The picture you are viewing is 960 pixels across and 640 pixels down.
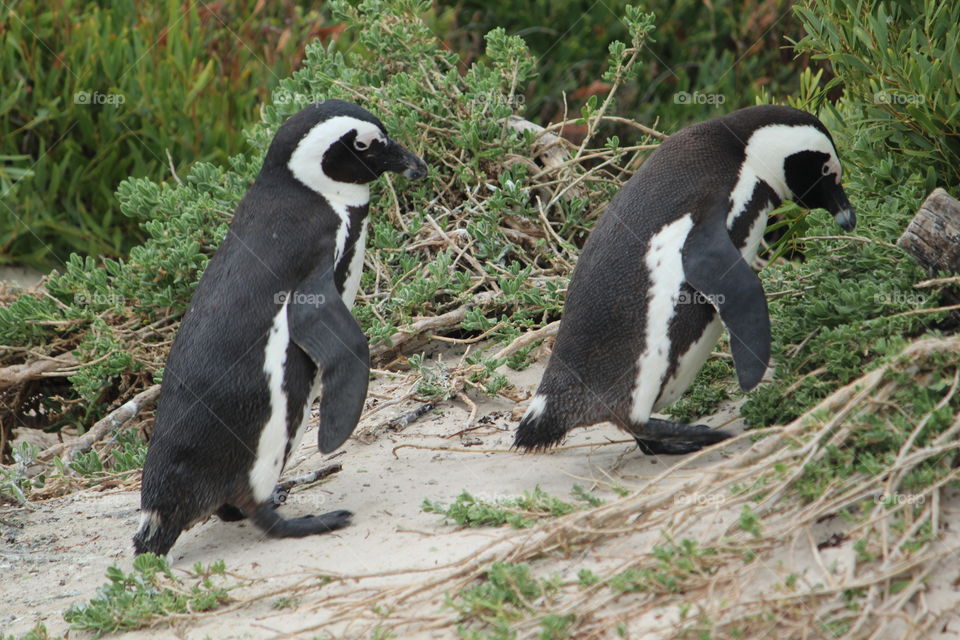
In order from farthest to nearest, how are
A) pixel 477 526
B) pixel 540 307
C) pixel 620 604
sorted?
pixel 540 307
pixel 477 526
pixel 620 604

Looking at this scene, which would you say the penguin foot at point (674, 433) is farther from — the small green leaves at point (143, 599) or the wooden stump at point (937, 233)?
the small green leaves at point (143, 599)

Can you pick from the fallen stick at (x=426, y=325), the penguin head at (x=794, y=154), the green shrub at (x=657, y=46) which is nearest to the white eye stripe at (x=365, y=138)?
the fallen stick at (x=426, y=325)

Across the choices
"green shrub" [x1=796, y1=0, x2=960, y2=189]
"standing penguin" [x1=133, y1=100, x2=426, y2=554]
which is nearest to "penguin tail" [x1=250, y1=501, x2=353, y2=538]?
"standing penguin" [x1=133, y1=100, x2=426, y2=554]

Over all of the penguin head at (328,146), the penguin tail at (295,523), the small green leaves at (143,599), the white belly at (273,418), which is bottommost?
the penguin tail at (295,523)

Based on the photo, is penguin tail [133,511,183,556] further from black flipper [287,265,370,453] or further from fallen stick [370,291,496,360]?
fallen stick [370,291,496,360]

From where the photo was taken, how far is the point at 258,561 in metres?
2.99

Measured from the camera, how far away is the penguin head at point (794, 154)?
10.7 feet

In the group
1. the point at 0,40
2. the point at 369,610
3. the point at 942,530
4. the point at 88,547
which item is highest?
the point at 0,40

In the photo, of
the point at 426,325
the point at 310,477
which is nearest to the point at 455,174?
the point at 426,325

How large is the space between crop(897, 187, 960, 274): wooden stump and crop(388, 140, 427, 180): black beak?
139cm

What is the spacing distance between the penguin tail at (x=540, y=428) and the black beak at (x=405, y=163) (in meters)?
0.80

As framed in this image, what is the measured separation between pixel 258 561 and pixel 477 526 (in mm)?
584

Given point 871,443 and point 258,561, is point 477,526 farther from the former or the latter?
point 871,443

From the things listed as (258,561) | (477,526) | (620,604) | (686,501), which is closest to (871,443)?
(686,501)
